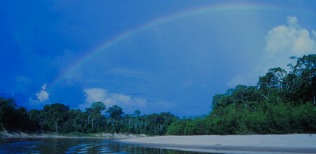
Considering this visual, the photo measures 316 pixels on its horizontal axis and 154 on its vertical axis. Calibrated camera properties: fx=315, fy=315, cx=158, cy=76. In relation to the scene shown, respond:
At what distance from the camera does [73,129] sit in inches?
4660

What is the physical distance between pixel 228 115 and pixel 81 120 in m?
89.6

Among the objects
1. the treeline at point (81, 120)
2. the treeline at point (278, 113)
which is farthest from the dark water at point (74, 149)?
the treeline at point (81, 120)

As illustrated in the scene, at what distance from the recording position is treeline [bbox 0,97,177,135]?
94.2m

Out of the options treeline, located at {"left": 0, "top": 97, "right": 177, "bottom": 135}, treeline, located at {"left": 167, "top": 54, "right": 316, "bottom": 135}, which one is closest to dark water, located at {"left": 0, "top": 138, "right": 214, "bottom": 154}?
treeline, located at {"left": 167, "top": 54, "right": 316, "bottom": 135}

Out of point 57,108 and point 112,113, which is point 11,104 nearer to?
point 57,108

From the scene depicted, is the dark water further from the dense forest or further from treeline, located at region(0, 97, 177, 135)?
treeline, located at region(0, 97, 177, 135)

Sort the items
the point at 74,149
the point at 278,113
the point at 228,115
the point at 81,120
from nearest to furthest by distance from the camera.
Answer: the point at 74,149
the point at 278,113
the point at 228,115
the point at 81,120

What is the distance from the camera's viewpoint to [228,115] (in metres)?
45.6

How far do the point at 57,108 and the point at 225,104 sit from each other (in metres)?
78.1

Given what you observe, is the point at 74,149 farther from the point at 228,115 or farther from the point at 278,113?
the point at 228,115

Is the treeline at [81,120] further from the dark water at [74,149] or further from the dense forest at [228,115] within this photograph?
the dark water at [74,149]

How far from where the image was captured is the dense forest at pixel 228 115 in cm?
3297

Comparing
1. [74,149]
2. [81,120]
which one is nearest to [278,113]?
[74,149]

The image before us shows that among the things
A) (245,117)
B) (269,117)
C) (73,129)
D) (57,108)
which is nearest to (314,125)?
(269,117)
